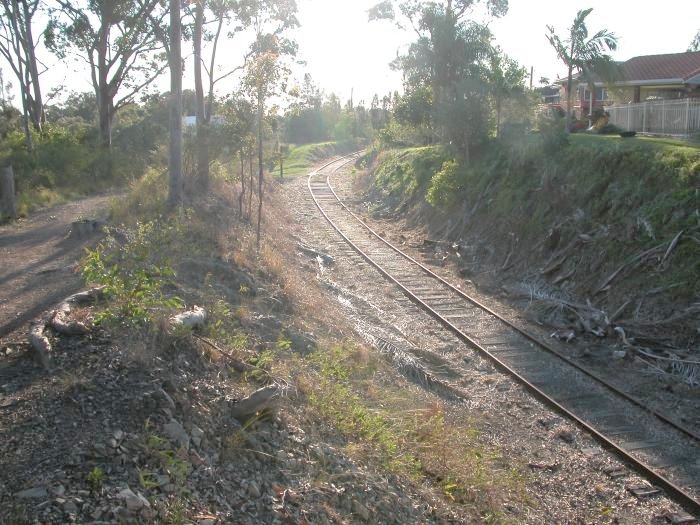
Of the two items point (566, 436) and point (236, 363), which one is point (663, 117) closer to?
point (566, 436)

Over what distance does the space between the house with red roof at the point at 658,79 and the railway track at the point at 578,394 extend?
18809 millimetres

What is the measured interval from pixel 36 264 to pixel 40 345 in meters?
6.07

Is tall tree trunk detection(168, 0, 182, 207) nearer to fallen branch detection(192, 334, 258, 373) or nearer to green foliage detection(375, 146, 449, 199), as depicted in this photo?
fallen branch detection(192, 334, 258, 373)

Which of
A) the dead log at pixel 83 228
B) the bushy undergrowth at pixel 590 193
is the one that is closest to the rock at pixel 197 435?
the bushy undergrowth at pixel 590 193

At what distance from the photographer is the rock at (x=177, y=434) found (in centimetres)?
523

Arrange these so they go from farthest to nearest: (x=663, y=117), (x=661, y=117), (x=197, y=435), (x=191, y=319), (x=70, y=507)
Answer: (x=661, y=117) → (x=663, y=117) → (x=191, y=319) → (x=197, y=435) → (x=70, y=507)

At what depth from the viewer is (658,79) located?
3069 centimetres

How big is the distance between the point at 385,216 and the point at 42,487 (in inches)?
981

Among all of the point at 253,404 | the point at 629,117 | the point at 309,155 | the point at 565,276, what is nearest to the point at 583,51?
the point at 629,117

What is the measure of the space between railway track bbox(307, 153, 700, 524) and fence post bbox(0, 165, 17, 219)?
33.9 ft

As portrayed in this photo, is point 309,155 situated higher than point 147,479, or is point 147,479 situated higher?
point 309,155

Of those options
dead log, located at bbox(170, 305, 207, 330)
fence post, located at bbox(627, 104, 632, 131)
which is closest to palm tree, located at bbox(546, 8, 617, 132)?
fence post, located at bbox(627, 104, 632, 131)

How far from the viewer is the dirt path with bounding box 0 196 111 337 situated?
8.30 meters

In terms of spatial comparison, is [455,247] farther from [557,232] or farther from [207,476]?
[207,476]
